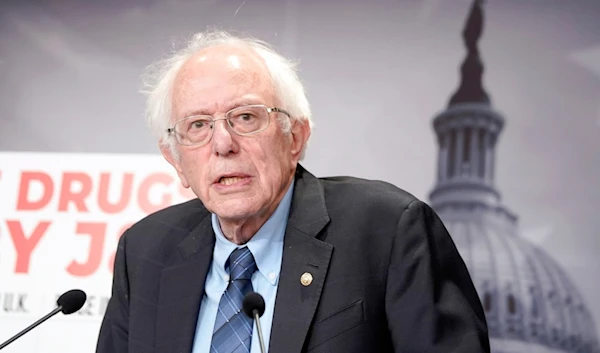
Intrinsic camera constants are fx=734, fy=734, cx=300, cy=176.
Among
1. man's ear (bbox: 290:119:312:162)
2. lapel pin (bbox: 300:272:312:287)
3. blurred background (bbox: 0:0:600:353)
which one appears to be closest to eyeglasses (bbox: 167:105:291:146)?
man's ear (bbox: 290:119:312:162)

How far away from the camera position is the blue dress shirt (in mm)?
1882

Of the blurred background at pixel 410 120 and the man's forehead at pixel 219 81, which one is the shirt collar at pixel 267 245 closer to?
the man's forehead at pixel 219 81

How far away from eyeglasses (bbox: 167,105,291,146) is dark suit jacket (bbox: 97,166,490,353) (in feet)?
0.82

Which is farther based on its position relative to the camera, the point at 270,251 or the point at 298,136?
the point at 298,136

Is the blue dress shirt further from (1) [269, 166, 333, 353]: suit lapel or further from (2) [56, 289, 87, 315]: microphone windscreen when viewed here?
(2) [56, 289, 87, 315]: microphone windscreen

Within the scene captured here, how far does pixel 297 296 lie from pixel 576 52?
201 cm

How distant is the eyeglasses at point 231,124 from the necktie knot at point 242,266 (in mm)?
309

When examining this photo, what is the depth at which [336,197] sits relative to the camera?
200 centimetres

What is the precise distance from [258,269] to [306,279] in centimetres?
16

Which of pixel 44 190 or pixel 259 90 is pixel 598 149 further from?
pixel 44 190

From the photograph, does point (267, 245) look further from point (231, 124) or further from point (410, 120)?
point (410, 120)

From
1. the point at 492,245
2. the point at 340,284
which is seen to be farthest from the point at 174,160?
the point at 492,245

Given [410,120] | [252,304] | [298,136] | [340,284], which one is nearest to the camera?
[252,304]

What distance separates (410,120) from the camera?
3.21m
